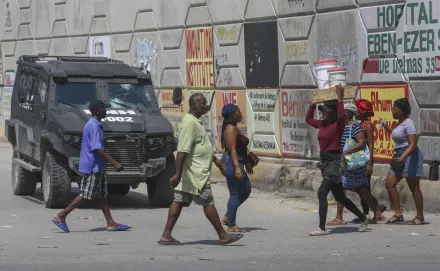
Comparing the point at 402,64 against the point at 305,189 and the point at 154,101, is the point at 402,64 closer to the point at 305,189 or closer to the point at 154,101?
the point at 305,189

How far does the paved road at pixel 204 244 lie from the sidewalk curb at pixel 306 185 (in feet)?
1.65

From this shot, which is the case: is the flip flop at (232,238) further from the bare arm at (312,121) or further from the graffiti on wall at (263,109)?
the graffiti on wall at (263,109)

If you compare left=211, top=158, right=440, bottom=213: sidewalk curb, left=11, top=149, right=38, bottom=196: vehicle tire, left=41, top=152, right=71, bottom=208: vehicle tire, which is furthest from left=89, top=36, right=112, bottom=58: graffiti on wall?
left=41, top=152, right=71, bottom=208: vehicle tire

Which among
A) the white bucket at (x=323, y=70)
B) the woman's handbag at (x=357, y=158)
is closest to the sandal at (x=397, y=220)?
the woman's handbag at (x=357, y=158)

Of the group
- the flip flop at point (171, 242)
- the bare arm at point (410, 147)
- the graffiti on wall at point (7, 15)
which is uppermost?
the graffiti on wall at point (7, 15)

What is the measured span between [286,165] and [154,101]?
2.64 meters

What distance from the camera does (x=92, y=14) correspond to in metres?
25.9

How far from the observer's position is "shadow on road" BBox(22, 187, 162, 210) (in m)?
16.5

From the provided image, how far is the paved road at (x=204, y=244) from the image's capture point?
10367 millimetres

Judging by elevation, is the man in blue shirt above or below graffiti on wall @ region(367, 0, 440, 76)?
below

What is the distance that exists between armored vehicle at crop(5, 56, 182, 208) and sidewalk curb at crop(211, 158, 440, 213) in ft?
7.25

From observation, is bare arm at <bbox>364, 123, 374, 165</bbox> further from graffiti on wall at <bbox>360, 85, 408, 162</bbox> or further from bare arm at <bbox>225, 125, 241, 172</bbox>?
graffiti on wall at <bbox>360, 85, 408, 162</bbox>

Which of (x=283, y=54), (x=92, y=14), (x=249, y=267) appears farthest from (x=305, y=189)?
(x=92, y=14)

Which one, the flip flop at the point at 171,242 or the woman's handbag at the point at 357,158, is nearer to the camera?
the flip flop at the point at 171,242
